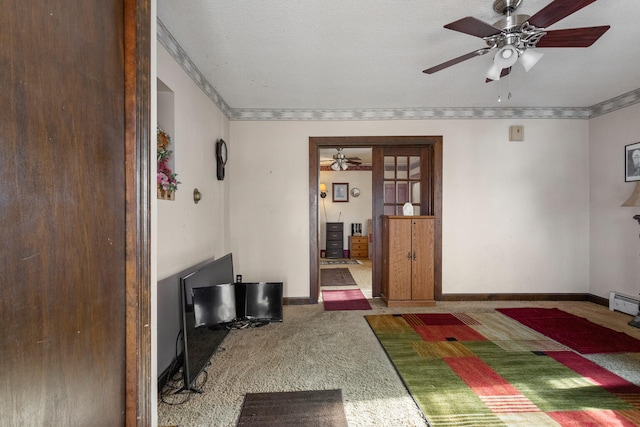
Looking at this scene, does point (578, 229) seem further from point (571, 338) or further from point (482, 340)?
point (482, 340)

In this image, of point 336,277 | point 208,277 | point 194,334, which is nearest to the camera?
point 194,334

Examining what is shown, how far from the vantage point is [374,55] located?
2590 millimetres

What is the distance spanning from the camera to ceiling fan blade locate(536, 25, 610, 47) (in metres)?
1.80

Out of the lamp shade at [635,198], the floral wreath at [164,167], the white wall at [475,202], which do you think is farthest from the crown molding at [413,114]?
the floral wreath at [164,167]

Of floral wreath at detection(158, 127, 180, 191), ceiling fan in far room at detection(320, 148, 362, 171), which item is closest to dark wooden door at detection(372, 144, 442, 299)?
ceiling fan in far room at detection(320, 148, 362, 171)

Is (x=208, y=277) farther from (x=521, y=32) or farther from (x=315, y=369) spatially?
(x=521, y=32)

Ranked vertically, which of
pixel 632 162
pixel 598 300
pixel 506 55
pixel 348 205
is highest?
pixel 506 55

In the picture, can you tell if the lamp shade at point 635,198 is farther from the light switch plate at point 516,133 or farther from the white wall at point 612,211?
the light switch plate at point 516,133

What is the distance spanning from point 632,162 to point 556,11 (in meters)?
3.01

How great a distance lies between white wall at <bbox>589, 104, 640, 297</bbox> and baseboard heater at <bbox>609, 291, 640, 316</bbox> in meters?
0.07

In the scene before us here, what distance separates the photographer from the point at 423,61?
2.71 m

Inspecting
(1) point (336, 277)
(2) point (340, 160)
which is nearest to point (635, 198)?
(1) point (336, 277)

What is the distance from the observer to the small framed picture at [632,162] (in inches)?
136

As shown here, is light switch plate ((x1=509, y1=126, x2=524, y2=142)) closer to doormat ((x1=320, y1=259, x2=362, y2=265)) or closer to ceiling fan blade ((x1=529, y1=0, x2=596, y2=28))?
ceiling fan blade ((x1=529, y1=0, x2=596, y2=28))
